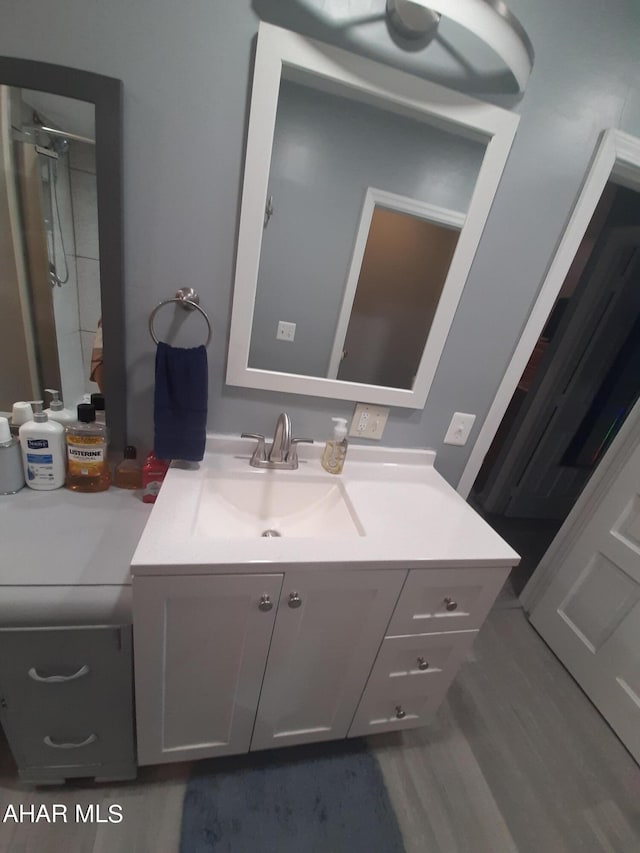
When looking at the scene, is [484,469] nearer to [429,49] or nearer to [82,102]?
[429,49]

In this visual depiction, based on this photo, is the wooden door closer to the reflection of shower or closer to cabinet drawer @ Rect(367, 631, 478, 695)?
cabinet drawer @ Rect(367, 631, 478, 695)

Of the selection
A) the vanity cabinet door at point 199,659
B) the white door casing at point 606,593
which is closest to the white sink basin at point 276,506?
the vanity cabinet door at point 199,659

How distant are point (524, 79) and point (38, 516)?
1.55 m

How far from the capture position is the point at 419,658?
3.19ft

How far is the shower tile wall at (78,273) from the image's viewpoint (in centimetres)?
78

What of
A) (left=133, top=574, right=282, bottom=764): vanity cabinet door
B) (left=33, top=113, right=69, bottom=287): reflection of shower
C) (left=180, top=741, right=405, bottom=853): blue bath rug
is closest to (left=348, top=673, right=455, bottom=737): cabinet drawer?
(left=180, top=741, right=405, bottom=853): blue bath rug

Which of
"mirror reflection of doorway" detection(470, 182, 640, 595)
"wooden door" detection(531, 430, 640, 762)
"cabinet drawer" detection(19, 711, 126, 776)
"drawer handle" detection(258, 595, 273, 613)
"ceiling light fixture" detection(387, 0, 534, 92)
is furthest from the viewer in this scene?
"mirror reflection of doorway" detection(470, 182, 640, 595)

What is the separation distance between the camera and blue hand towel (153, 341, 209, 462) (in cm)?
87

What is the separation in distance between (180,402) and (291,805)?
122 centimetres

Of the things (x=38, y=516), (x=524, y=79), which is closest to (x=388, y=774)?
(x=38, y=516)

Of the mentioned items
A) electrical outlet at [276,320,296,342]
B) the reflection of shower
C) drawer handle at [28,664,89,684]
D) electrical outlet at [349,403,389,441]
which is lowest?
drawer handle at [28,664,89,684]

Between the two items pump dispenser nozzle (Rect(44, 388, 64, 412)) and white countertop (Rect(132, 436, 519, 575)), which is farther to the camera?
pump dispenser nozzle (Rect(44, 388, 64, 412))

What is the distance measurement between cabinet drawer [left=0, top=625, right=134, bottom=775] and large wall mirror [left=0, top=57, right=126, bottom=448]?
54cm

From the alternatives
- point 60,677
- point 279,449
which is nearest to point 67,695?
point 60,677
